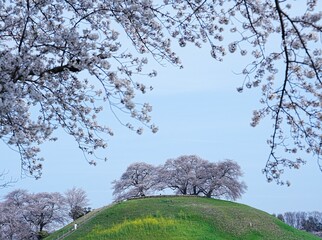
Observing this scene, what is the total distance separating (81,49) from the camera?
5.38 m

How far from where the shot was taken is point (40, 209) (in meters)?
41.9

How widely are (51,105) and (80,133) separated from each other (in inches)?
23.8

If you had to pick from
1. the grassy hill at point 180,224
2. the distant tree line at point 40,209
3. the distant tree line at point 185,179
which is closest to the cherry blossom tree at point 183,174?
the distant tree line at point 185,179

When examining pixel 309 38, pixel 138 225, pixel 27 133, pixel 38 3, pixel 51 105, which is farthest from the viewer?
pixel 138 225

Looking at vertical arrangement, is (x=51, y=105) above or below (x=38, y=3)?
below

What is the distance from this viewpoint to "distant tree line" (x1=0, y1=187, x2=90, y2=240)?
40406mm

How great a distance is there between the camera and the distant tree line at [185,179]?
4125 cm

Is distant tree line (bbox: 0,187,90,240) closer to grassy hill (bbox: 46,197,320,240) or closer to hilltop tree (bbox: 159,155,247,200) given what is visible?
hilltop tree (bbox: 159,155,247,200)

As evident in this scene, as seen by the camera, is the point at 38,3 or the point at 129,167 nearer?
the point at 38,3

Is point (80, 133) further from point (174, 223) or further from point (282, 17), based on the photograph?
point (174, 223)

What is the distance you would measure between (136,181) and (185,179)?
592 centimetres

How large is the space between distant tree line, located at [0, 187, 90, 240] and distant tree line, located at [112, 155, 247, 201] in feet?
14.7

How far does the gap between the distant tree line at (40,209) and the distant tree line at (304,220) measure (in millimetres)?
26592

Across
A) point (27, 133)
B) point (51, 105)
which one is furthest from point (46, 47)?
point (27, 133)
